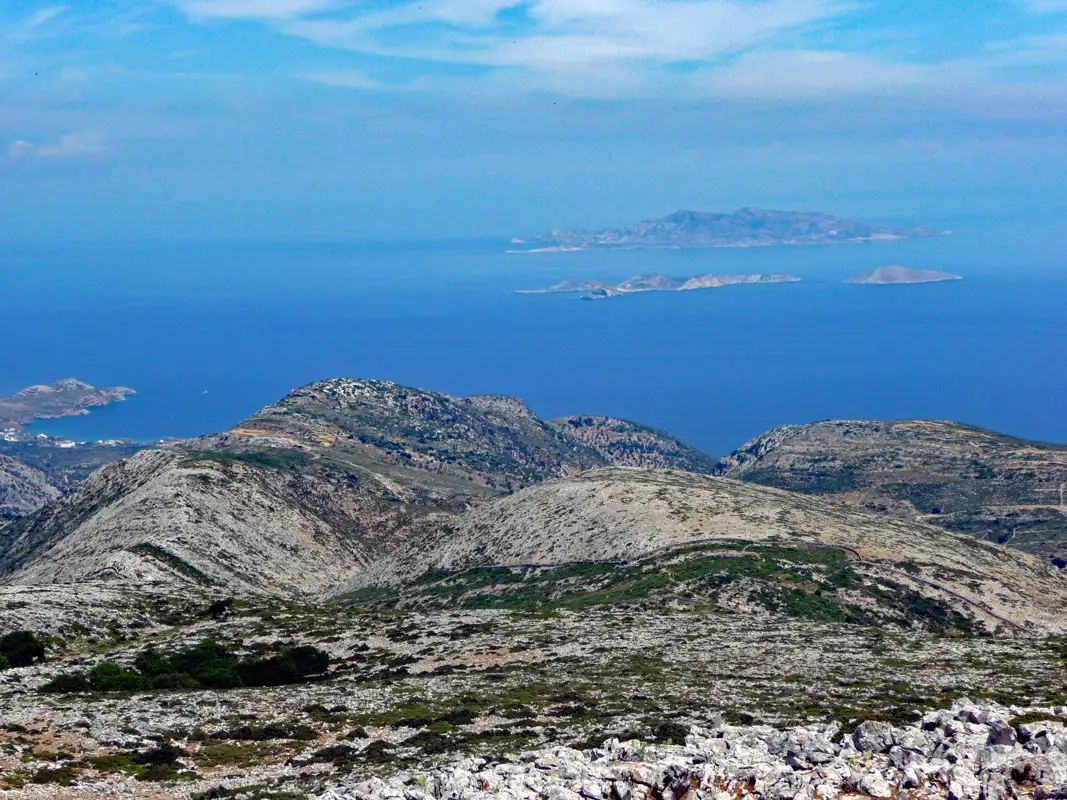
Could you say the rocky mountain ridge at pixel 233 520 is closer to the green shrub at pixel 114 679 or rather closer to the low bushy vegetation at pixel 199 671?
the low bushy vegetation at pixel 199 671

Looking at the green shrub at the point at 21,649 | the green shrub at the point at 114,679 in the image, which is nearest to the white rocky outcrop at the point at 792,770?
the green shrub at the point at 114,679

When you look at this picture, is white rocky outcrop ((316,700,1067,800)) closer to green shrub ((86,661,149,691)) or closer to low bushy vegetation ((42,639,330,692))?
low bushy vegetation ((42,639,330,692))

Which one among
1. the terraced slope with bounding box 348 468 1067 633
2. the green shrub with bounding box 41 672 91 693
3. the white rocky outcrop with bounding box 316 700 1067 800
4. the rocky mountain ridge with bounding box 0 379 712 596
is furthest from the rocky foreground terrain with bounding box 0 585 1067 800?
the rocky mountain ridge with bounding box 0 379 712 596

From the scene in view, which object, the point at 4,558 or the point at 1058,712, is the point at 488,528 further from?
the point at 1058,712

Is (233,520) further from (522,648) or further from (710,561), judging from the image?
(522,648)

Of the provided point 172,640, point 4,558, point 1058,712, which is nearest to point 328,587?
point 4,558

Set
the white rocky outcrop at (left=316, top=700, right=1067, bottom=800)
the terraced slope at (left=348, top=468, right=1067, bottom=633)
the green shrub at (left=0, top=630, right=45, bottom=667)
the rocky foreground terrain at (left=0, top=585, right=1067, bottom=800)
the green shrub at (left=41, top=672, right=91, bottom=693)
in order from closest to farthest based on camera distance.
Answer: the white rocky outcrop at (left=316, top=700, right=1067, bottom=800) → the rocky foreground terrain at (left=0, top=585, right=1067, bottom=800) → the green shrub at (left=41, top=672, right=91, bottom=693) → the green shrub at (left=0, top=630, right=45, bottom=667) → the terraced slope at (left=348, top=468, right=1067, bottom=633)
